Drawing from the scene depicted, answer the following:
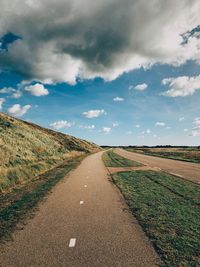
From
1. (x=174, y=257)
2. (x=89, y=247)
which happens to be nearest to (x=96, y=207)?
(x=89, y=247)

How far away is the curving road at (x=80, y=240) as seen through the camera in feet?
17.8

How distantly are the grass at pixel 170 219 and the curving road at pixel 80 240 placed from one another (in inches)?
13.8

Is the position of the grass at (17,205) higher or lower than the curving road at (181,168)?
lower

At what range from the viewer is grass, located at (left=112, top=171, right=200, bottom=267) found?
5766mm

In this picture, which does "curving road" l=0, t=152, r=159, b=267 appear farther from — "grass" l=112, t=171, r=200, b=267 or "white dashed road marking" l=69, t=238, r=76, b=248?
"grass" l=112, t=171, r=200, b=267

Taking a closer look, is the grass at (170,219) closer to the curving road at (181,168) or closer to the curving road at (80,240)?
the curving road at (80,240)

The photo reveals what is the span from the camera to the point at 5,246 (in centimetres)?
619

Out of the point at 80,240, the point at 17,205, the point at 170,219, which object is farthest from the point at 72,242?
the point at 17,205

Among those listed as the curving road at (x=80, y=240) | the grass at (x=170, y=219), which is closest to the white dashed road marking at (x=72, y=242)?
the curving road at (x=80, y=240)

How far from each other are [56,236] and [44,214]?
238cm

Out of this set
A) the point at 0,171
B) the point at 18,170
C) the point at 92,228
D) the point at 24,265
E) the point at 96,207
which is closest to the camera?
the point at 24,265

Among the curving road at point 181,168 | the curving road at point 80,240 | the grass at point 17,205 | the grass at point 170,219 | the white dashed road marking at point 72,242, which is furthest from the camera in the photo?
the curving road at point 181,168

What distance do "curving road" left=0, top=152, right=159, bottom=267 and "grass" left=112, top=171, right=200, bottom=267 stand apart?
0.35m

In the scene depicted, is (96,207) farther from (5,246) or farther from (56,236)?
(5,246)
